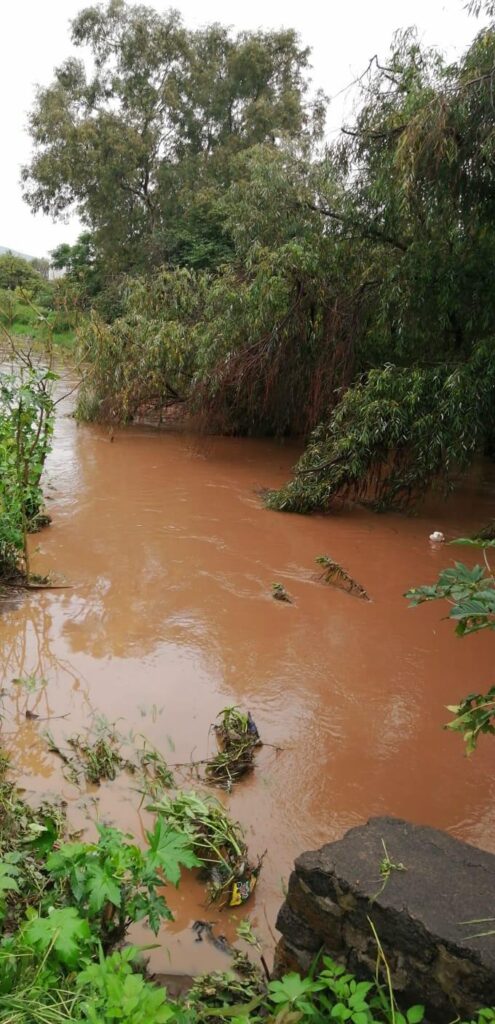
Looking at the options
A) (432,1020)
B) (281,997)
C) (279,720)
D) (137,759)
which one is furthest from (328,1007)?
(279,720)

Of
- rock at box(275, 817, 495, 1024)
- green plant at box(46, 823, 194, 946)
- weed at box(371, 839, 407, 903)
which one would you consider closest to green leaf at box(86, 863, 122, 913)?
green plant at box(46, 823, 194, 946)

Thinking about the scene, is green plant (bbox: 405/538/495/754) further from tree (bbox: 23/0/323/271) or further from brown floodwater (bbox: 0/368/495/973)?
tree (bbox: 23/0/323/271)

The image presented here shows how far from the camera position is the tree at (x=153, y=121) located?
2397 centimetres

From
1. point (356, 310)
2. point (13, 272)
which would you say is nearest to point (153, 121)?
point (13, 272)

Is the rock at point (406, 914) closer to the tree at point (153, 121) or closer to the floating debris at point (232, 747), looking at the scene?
the floating debris at point (232, 747)

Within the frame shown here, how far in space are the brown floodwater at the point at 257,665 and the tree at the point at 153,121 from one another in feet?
58.7

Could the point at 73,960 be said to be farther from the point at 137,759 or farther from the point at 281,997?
the point at 137,759

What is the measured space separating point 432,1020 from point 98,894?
102 cm

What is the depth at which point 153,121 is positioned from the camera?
82.4ft

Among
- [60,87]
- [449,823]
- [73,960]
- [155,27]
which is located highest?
[155,27]

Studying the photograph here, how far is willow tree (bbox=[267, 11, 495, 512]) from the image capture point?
679 centimetres

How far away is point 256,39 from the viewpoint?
2539 cm

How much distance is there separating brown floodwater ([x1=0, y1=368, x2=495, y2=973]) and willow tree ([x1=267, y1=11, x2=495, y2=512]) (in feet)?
2.51

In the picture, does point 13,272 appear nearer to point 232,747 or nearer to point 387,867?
point 232,747
